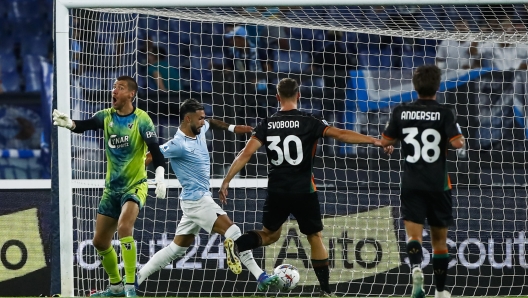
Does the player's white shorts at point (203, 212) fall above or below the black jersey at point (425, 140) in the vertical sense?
below

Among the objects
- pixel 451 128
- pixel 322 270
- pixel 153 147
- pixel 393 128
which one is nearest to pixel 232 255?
pixel 322 270

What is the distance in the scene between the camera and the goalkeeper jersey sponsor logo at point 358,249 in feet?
35.0

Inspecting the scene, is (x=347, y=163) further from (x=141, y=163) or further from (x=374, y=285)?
(x=141, y=163)

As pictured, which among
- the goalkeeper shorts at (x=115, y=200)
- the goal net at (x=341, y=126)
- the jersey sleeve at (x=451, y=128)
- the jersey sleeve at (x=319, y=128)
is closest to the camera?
the jersey sleeve at (x=451, y=128)

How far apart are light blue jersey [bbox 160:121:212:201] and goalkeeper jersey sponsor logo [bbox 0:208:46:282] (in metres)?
2.39

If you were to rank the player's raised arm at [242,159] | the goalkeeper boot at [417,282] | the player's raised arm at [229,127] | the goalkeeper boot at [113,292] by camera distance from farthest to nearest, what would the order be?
the player's raised arm at [229,127]
the goalkeeper boot at [113,292]
the player's raised arm at [242,159]
the goalkeeper boot at [417,282]

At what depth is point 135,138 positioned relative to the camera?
8820 mm

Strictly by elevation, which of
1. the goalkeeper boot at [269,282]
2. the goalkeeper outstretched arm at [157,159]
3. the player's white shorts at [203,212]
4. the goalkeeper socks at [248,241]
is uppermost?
the goalkeeper outstretched arm at [157,159]

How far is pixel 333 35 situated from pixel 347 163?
151cm

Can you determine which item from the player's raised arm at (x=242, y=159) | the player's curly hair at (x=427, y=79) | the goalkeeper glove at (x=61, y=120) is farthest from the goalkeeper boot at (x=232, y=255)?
the player's curly hair at (x=427, y=79)

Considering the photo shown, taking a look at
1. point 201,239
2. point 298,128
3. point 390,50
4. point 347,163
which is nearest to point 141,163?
point 298,128

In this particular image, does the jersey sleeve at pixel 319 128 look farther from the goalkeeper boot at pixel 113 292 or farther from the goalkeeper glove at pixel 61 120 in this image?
the goalkeeper boot at pixel 113 292

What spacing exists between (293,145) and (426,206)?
1474 mm

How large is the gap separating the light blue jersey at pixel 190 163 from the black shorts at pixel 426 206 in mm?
2616
